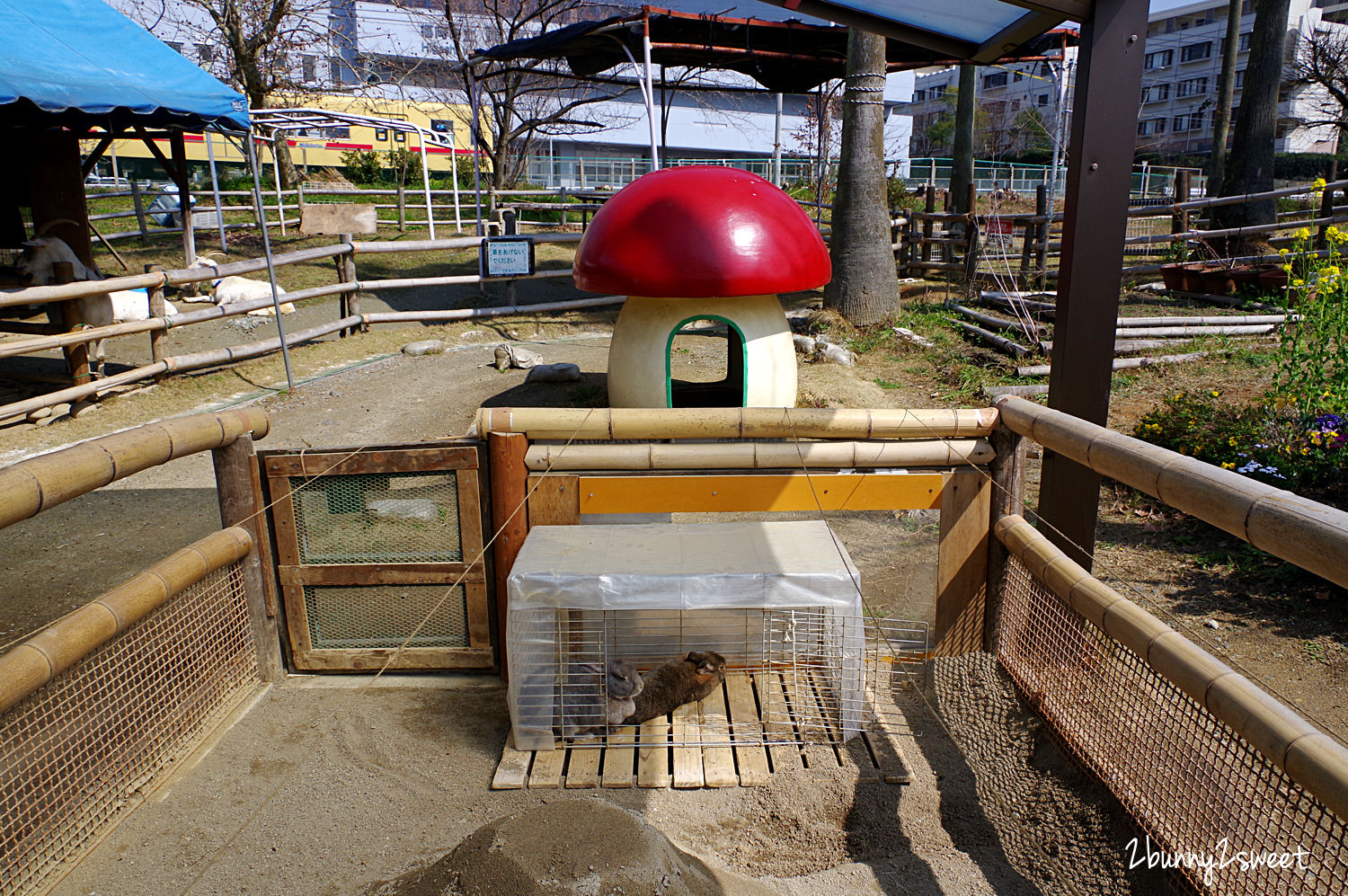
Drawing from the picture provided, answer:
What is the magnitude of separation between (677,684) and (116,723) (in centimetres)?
191

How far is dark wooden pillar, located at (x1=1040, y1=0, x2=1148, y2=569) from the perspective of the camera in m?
3.06

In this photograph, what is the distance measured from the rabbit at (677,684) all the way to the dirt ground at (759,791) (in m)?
0.38

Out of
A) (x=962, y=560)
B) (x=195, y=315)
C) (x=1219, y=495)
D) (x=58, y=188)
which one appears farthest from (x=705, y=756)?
(x=58, y=188)

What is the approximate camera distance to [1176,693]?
2.50 m

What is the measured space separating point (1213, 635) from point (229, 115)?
10.0 meters

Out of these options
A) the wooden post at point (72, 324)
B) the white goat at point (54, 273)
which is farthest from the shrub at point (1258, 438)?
the white goat at point (54, 273)

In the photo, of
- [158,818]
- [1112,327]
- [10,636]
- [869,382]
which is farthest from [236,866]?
[869,382]

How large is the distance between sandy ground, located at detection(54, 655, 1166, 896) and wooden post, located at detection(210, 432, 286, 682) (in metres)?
0.27

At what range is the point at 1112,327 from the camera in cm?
327

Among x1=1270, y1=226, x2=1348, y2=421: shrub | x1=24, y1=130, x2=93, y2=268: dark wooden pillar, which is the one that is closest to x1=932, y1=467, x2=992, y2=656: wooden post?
x1=1270, y1=226, x2=1348, y2=421: shrub

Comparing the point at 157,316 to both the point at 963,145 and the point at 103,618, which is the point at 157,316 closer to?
the point at 103,618

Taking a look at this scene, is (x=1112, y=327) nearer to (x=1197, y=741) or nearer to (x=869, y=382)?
(x=1197, y=741)

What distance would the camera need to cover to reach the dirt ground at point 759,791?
2.62 m

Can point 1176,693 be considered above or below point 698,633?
above
